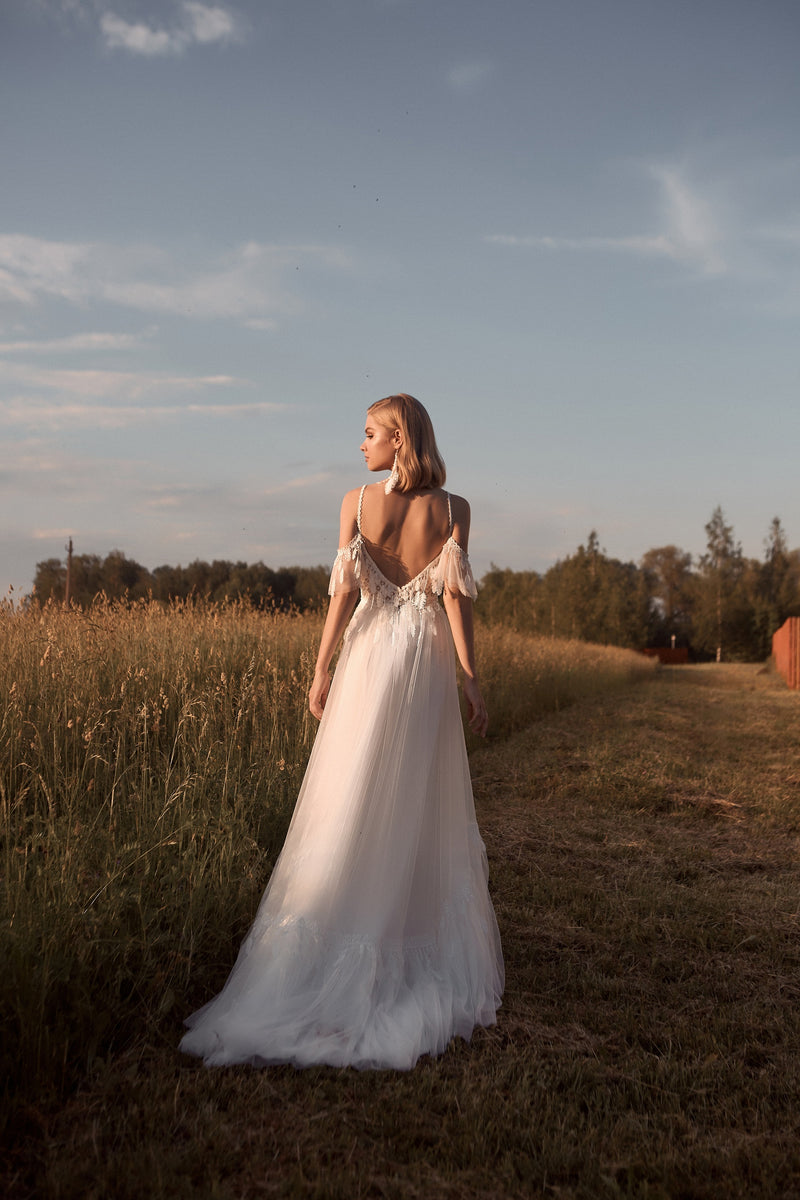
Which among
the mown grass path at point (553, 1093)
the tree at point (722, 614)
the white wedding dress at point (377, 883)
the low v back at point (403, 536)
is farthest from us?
the tree at point (722, 614)

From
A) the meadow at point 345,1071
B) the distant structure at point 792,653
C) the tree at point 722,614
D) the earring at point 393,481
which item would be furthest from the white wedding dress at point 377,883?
the tree at point 722,614

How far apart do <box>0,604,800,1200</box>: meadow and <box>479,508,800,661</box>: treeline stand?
18.3 meters

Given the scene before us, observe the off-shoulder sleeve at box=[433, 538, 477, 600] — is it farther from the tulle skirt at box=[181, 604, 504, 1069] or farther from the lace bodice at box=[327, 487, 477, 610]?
the tulle skirt at box=[181, 604, 504, 1069]

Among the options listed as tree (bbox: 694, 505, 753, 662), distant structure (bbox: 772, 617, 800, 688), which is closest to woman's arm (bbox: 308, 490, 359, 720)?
distant structure (bbox: 772, 617, 800, 688)

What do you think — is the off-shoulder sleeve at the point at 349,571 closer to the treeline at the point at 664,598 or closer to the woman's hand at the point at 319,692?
the woman's hand at the point at 319,692

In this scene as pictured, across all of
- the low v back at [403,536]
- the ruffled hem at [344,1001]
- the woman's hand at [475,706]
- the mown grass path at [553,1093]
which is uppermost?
the low v back at [403,536]

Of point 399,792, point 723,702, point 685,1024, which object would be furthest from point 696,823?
point 723,702

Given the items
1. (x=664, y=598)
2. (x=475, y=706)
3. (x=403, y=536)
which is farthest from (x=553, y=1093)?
(x=664, y=598)

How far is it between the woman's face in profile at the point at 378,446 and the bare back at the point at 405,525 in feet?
0.29

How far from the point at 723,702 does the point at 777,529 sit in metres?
45.6

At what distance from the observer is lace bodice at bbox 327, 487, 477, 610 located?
3.32 metres

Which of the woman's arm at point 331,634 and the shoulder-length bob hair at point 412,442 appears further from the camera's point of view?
the woman's arm at point 331,634

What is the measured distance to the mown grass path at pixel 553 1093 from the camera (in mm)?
2037

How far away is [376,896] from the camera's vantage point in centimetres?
300
